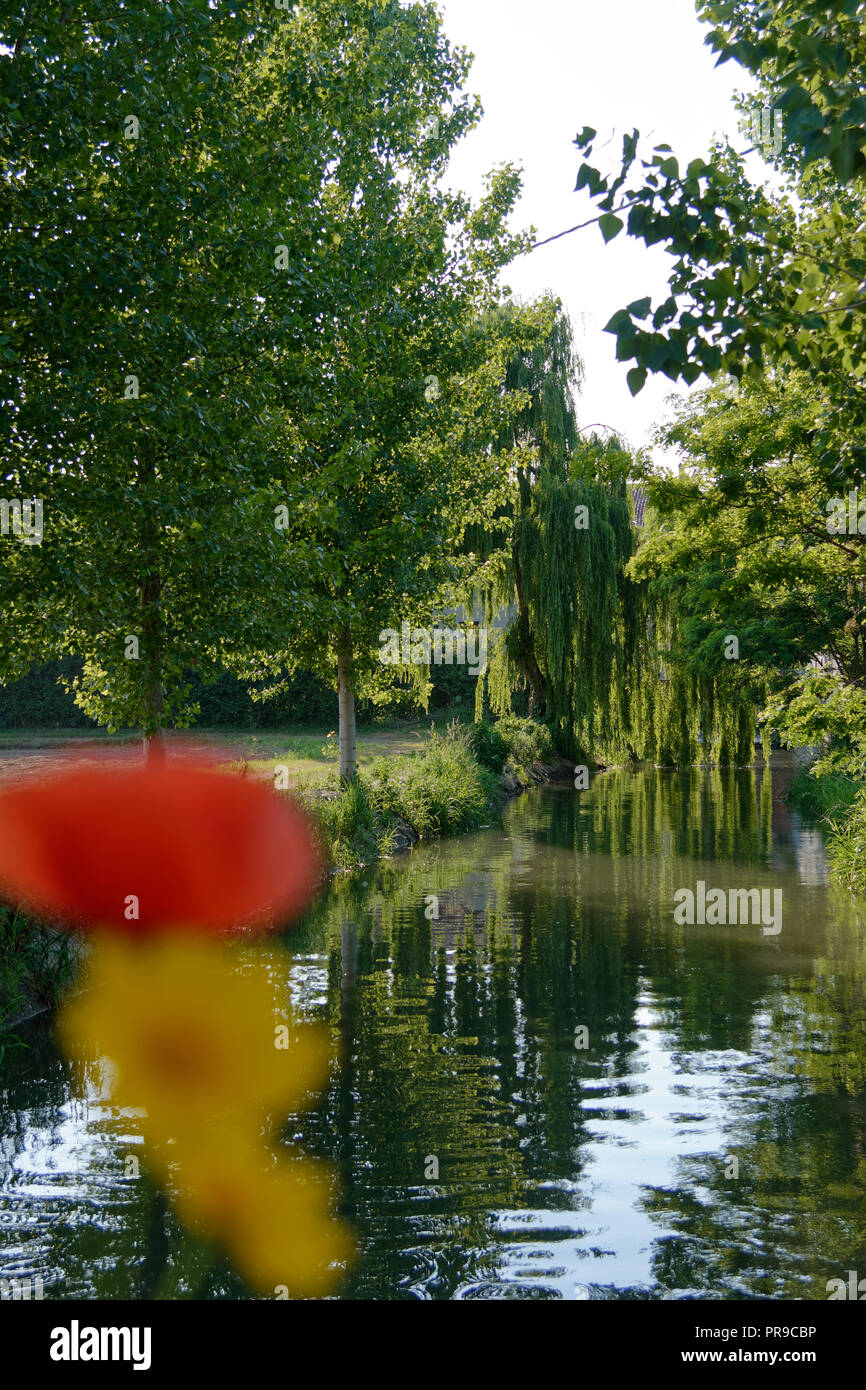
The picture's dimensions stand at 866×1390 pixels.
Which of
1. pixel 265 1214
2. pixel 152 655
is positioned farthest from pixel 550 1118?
pixel 152 655

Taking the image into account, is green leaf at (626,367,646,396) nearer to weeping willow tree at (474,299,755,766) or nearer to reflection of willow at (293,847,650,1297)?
reflection of willow at (293,847,650,1297)

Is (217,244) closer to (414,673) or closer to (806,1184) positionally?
(806,1184)

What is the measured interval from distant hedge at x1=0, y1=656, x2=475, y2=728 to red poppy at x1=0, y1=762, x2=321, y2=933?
52.8ft

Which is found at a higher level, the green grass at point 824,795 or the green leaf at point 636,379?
the green leaf at point 636,379

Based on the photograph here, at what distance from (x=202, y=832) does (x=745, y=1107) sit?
6.12m

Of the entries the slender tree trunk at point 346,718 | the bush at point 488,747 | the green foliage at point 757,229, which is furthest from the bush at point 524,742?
the green foliage at point 757,229

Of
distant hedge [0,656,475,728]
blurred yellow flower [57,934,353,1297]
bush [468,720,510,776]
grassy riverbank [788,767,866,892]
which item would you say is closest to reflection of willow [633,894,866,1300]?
blurred yellow flower [57,934,353,1297]

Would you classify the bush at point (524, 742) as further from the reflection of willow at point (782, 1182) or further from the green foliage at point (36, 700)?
the reflection of willow at point (782, 1182)

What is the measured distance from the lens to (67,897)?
8.80 metres

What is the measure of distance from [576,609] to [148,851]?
56.8ft

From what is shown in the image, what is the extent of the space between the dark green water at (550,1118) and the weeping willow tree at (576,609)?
570 inches

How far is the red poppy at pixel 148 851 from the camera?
8.86 m
